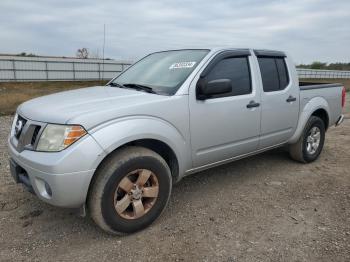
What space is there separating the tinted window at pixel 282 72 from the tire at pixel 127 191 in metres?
2.33

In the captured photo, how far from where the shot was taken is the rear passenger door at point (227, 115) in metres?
3.55

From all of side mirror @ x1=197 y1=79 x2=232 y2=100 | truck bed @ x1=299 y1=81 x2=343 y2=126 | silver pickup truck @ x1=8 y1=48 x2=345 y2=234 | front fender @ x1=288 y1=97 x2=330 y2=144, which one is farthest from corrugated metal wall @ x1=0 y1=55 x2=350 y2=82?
side mirror @ x1=197 y1=79 x2=232 y2=100

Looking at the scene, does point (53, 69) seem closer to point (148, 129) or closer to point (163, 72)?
point (163, 72)

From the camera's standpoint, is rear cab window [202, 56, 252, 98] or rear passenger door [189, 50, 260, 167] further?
rear cab window [202, 56, 252, 98]

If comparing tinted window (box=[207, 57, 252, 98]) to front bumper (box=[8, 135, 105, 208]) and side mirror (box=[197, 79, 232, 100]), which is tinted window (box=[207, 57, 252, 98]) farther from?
front bumper (box=[8, 135, 105, 208])

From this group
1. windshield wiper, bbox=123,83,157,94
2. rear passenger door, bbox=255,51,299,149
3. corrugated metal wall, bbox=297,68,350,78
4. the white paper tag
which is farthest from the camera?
corrugated metal wall, bbox=297,68,350,78

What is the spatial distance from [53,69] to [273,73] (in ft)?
81.2

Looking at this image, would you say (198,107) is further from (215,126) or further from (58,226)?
(58,226)

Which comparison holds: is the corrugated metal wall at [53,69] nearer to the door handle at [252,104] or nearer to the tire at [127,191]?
the door handle at [252,104]

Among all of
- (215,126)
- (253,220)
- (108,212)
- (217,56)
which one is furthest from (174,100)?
(253,220)

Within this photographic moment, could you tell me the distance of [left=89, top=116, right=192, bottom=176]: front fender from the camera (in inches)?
111

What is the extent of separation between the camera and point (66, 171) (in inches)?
105

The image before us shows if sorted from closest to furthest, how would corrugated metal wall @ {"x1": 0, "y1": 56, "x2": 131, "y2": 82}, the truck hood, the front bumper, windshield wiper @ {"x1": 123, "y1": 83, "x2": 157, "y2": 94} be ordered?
the front bumper < the truck hood < windshield wiper @ {"x1": 123, "y1": 83, "x2": 157, "y2": 94} < corrugated metal wall @ {"x1": 0, "y1": 56, "x2": 131, "y2": 82}

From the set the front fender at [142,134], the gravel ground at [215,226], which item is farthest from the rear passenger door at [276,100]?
the front fender at [142,134]
